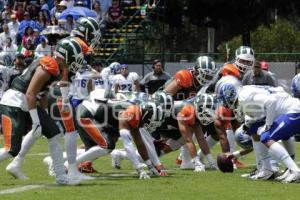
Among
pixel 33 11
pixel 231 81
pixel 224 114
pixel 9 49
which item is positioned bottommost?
pixel 224 114

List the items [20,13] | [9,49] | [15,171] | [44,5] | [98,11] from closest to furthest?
Result: [15,171] < [9,49] < [98,11] < [20,13] < [44,5]

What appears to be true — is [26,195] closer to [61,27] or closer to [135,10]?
[61,27]

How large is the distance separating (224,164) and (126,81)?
9.21 m

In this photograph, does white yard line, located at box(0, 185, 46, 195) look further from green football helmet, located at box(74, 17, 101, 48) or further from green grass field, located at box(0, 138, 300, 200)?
green football helmet, located at box(74, 17, 101, 48)

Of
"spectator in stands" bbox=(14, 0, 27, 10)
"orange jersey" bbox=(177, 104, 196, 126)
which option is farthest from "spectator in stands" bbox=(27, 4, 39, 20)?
"orange jersey" bbox=(177, 104, 196, 126)

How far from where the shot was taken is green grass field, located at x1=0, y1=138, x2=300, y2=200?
9320mm

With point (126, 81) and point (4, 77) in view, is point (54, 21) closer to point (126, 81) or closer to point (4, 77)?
point (4, 77)

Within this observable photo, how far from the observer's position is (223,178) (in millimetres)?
11391

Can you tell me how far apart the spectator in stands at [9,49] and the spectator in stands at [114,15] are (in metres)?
3.26

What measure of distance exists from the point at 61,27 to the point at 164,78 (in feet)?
15.5

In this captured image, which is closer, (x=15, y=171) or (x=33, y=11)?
(x=15, y=171)

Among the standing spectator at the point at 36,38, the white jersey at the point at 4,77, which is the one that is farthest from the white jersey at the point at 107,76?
the standing spectator at the point at 36,38

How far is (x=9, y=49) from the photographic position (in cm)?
2305

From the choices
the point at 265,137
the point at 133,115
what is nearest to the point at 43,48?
the point at 133,115
